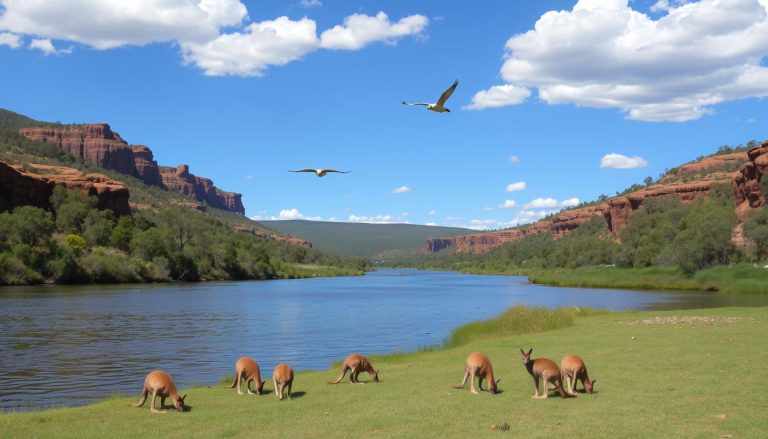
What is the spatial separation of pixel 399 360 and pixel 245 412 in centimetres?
1047

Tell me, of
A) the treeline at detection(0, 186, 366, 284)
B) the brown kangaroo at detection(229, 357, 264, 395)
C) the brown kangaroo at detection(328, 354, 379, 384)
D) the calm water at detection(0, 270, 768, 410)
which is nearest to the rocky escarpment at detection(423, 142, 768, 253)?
the calm water at detection(0, 270, 768, 410)

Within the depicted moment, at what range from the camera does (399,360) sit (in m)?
23.4

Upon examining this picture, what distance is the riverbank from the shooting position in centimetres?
6944

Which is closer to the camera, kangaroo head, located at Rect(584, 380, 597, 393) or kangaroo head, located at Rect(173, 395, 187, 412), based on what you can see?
kangaroo head, located at Rect(173, 395, 187, 412)

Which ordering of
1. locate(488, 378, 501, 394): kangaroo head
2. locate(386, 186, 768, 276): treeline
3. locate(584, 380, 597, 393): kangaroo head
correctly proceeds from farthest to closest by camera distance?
locate(386, 186, 768, 276): treeline → locate(488, 378, 501, 394): kangaroo head → locate(584, 380, 597, 393): kangaroo head

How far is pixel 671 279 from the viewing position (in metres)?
84.8

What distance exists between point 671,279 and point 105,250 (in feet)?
279

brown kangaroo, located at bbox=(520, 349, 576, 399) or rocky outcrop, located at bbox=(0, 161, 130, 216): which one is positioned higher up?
rocky outcrop, located at bbox=(0, 161, 130, 216)

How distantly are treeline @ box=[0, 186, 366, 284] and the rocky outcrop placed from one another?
3.10 metres

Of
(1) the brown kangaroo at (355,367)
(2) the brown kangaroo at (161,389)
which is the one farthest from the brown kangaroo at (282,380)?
(1) the brown kangaroo at (355,367)

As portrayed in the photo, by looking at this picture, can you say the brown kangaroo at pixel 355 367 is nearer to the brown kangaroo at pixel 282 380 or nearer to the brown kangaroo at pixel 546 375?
the brown kangaroo at pixel 282 380

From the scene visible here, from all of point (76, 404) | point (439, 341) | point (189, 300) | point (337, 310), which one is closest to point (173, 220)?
point (189, 300)

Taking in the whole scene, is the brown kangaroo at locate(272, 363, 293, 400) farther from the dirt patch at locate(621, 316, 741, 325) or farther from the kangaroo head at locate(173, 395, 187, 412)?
the dirt patch at locate(621, 316, 741, 325)

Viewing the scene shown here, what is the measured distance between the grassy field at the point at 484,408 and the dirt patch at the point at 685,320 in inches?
312
